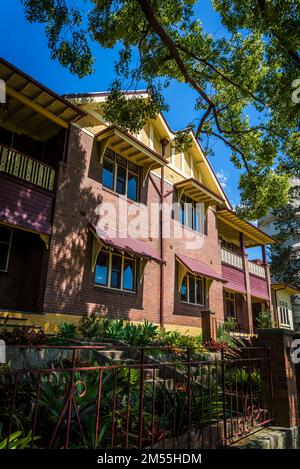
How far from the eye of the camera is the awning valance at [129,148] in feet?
44.1

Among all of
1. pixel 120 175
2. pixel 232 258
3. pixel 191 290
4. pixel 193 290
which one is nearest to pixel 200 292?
pixel 193 290

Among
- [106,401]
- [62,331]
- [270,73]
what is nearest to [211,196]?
[270,73]

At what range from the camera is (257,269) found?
2481 centimetres

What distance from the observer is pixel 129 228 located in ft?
47.2

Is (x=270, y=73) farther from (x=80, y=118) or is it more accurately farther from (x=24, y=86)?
(x=24, y=86)

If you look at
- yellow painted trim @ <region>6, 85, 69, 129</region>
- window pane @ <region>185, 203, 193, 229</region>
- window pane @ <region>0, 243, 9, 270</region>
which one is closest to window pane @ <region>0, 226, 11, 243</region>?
window pane @ <region>0, 243, 9, 270</region>

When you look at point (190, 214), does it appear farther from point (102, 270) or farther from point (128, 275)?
point (102, 270)

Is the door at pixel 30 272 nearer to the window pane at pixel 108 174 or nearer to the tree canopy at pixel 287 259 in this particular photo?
the window pane at pixel 108 174

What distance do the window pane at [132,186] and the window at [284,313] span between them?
20157 mm

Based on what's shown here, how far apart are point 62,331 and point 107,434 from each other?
6.21m

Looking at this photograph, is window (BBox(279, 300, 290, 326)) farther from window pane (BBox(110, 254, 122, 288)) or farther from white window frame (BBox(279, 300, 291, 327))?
window pane (BBox(110, 254, 122, 288))

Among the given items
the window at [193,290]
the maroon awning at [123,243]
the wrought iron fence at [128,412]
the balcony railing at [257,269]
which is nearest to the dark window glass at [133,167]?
the maroon awning at [123,243]

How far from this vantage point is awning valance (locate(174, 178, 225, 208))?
57.7 feet

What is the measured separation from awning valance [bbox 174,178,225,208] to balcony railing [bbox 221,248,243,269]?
3233mm
